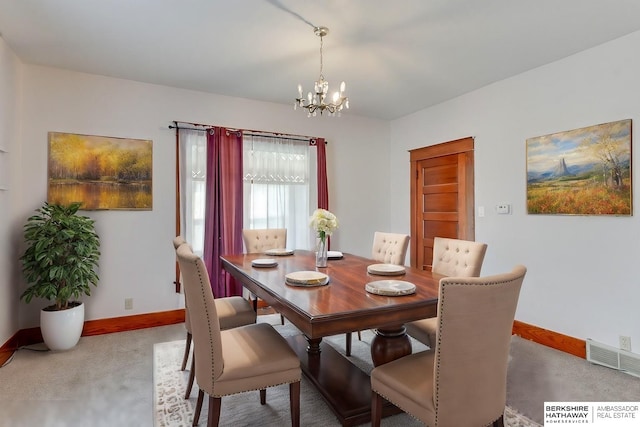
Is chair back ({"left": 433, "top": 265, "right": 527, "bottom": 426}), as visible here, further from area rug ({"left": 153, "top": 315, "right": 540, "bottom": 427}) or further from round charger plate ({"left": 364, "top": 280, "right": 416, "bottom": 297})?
area rug ({"left": 153, "top": 315, "right": 540, "bottom": 427})

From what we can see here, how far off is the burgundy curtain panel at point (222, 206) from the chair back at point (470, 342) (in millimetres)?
3045

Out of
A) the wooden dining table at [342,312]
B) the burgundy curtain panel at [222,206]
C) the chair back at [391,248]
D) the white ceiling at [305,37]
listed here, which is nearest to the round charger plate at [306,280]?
the wooden dining table at [342,312]

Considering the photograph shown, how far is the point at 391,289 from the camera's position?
1.75 m

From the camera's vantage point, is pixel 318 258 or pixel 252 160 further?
pixel 252 160

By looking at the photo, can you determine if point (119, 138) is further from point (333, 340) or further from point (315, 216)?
point (333, 340)

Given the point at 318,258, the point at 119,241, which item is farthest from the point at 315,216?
the point at 119,241

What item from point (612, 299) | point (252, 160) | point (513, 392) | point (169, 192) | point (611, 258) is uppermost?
point (252, 160)

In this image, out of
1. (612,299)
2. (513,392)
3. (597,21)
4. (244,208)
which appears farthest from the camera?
(244,208)

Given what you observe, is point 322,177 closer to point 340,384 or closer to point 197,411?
point 340,384

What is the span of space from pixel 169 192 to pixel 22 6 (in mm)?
1927


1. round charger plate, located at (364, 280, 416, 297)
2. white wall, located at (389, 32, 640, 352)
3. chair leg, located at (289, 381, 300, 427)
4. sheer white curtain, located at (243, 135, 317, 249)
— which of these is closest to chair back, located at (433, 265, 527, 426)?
round charger plate, located at (364, 280, 416, 297)

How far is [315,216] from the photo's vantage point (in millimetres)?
2543

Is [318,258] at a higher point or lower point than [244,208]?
lower

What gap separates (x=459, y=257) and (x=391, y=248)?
72 cm
